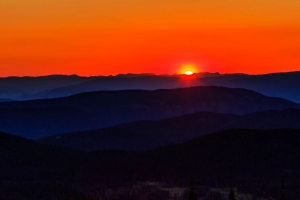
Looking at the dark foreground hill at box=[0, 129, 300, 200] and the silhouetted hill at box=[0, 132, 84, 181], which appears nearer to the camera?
the dark foreground hill at box=[0, 129, 300, 200]

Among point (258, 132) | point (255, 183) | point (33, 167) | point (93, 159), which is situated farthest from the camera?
point (258, 132)

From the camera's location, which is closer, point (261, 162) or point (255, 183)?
point (255, 183)

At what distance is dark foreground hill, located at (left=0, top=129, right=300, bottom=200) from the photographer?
134 metres

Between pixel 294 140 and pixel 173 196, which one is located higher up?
pixel 294 140

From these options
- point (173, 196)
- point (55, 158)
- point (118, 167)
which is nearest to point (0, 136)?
point (55, 158)

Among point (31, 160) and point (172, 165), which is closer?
point (172, 165)

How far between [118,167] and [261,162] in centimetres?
3115

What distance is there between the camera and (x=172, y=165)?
5969 inches

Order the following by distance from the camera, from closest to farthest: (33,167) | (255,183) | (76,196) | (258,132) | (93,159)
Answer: (76,196)
(255,183)
(33,167)
(93,159)
(258,132)

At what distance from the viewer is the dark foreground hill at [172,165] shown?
5266 inches

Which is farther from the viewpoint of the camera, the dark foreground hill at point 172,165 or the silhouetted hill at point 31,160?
the silhouetted hill at point 31,160

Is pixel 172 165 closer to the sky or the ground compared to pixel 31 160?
closer to the ground

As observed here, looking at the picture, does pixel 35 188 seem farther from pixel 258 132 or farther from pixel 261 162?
pixel 258 132

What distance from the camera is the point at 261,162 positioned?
155 meters
